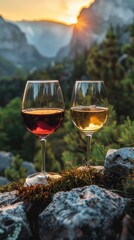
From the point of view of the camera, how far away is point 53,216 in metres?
1.62

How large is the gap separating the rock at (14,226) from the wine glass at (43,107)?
3.31 feet

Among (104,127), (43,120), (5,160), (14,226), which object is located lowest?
(5,160)

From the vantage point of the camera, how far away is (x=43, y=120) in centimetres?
278

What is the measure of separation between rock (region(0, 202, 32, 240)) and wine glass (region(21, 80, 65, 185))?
3.31 ft

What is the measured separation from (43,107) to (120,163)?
0.99 m

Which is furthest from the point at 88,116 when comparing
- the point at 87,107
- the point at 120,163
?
the point at 120,163

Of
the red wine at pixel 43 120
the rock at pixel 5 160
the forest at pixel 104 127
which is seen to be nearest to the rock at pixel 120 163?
the forest at pixel 104 127

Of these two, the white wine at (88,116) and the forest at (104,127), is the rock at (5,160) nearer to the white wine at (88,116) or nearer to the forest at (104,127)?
the forest at (104,127)

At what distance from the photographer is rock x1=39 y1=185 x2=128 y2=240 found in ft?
4.90

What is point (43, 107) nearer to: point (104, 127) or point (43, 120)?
point (43, 120)

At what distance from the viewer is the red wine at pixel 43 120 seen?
2775 millimetres

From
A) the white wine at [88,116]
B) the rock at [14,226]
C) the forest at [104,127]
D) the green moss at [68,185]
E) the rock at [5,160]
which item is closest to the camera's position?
the rock at [14,226]

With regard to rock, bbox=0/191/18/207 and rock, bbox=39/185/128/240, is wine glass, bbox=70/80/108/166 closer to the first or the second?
rock, bbox=0/191/18/207

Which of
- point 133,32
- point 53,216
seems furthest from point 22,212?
point 133,32
